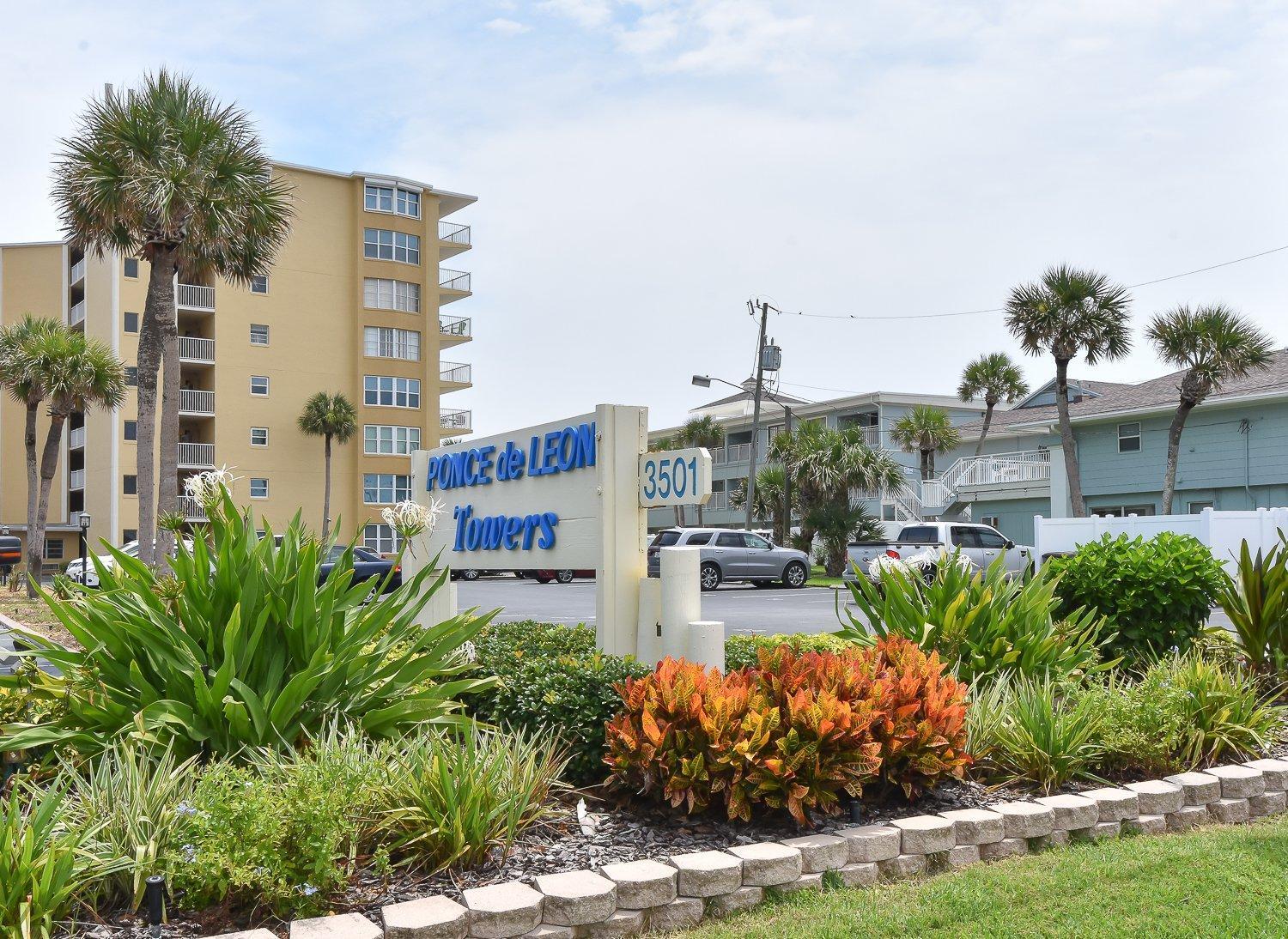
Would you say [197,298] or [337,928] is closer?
[337,928]

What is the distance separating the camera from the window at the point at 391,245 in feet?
166

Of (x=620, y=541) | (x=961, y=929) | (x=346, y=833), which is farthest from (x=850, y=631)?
(x=346, y=833)

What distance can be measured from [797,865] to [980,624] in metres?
3.21

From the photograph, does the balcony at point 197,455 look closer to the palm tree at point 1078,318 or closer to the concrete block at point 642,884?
the palm tree at point 1078,318

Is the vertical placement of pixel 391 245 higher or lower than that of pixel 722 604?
higher

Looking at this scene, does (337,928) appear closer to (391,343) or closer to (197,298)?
(197,298)

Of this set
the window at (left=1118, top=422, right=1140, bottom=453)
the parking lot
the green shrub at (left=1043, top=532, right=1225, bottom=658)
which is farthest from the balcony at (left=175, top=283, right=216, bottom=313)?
the green shrub at (left=1043, top=532, right=1225, bottom=658)

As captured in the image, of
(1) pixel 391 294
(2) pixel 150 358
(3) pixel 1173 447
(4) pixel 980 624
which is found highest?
(1) pixel 391 294

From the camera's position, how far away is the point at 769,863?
457 cm

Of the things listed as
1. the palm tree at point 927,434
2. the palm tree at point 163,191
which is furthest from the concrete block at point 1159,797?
the palm tree at point 927,434

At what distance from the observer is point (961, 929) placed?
166 inches

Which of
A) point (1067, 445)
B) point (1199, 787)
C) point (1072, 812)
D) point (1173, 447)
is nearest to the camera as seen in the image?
point (1072, 812)

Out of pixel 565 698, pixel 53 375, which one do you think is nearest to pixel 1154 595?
pixel 565 698

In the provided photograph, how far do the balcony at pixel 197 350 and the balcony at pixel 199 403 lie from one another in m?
1.32
